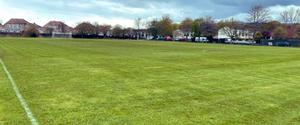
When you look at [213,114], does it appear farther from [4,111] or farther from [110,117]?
[4,111]

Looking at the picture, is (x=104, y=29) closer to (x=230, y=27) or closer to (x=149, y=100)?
(x=230, y=27)

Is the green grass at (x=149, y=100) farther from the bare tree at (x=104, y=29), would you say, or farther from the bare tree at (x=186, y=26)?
the bare tree at (x=104, y=29)

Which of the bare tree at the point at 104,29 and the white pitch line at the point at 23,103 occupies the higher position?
the bare tree at the point at 104,29

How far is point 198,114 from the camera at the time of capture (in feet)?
28.6

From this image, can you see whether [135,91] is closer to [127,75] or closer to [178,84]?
[178,84]

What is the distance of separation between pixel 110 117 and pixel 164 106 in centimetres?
181

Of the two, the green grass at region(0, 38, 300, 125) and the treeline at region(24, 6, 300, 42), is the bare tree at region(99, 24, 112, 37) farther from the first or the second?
the green grass at region(0, 38, 300, 125)

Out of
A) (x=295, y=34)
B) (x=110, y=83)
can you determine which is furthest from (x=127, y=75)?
(x=295, y=34)

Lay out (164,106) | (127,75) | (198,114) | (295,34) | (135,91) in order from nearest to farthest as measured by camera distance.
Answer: (198,114)
(164,106)
(135,91)
(127,75)
(295,34)

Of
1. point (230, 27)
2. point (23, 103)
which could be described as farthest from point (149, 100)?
point (230, 27)

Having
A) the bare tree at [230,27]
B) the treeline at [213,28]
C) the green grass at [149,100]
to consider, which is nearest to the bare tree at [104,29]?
the treeline at [213,28]

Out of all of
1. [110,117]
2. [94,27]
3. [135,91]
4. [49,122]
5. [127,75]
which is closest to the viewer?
[49,122]

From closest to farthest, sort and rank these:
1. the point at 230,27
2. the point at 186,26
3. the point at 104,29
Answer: the point at 230,27 < the point at 186,26 < the point at 104,29

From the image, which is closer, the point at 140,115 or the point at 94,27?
the point at 140,115
